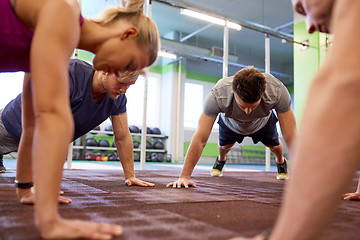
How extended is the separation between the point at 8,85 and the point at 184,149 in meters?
5.63

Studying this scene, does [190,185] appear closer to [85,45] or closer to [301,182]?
Result: [85,45]

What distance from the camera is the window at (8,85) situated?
7266 millimetres

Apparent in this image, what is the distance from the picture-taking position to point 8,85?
7.30m

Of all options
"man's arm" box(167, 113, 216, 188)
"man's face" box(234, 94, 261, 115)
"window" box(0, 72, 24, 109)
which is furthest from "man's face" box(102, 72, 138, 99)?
"window" box(0, 72, 24, 109)

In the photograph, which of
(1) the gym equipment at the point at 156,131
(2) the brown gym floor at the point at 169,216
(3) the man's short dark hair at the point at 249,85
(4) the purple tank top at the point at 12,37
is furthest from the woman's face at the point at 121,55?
(1) the gym equipment at the point at 156,131

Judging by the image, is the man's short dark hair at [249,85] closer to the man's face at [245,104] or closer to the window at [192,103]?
the man's face at [245,104]

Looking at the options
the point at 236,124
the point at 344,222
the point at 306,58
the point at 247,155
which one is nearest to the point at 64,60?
the point at 344,222

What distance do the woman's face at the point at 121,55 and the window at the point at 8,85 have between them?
707 centimetres

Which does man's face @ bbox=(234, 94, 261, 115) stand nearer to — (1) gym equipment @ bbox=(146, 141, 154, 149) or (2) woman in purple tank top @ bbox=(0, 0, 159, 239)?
(2) woman in purple tank top @ bbox=(0, 0, 159, 239)

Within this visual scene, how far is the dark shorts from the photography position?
3.14 meters

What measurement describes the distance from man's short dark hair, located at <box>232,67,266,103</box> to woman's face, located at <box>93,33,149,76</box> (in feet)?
3.72

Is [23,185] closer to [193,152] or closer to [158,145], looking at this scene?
[193,152]

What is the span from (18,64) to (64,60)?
346 millimetres

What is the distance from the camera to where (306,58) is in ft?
21.2
